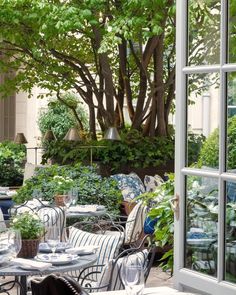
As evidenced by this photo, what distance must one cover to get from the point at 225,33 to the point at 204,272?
1.25m

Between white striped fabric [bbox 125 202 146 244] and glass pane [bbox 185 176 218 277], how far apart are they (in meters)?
4.41

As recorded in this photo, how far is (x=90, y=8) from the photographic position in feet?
42.3

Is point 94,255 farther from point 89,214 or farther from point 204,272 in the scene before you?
point 89,214

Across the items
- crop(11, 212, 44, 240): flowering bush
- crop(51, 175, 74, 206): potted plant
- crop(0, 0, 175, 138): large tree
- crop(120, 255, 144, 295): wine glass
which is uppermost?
crop(0, 0, 175, 138): large tree

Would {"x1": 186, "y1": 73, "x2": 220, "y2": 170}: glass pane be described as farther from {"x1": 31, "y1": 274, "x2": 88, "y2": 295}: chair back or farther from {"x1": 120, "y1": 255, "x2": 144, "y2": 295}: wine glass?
{"x1": 31, "y1": 274, "x2": 88, "y2": 295}: chair back

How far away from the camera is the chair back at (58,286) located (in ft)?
12.2

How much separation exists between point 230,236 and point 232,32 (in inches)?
40.8

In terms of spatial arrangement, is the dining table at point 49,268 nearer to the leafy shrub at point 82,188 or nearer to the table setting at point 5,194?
the leafy shrub at point 82,188

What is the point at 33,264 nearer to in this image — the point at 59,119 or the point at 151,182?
the point at 151,182

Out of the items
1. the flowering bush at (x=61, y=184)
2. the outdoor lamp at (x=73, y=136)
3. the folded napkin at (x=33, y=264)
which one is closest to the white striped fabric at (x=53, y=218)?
the folded napkin at (x=33, y=264)

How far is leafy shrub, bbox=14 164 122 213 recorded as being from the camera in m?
10.4

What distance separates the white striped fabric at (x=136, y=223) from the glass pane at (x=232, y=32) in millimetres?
4854

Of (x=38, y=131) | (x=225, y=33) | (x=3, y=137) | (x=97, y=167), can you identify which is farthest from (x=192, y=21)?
(x=38, y=131)

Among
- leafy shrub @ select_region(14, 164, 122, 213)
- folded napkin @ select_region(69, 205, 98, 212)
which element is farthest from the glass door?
leafy shrub @ select_region(14, 164, 122, 213)
